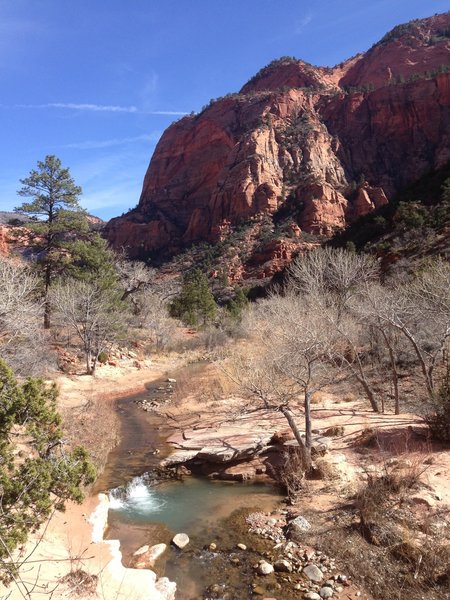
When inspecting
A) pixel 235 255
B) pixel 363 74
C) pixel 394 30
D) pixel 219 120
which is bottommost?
pixel 235 255

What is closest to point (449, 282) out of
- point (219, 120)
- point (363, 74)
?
point (219, 120)

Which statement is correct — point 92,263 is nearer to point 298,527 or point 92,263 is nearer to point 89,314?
point 89,314

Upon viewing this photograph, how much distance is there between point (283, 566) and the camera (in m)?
6.76

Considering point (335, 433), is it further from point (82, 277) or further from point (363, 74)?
point (363, 74)

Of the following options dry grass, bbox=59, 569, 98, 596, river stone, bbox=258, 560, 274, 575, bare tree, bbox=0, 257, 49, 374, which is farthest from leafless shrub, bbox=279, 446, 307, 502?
bare tree, bbox=0, 257, 49, 374

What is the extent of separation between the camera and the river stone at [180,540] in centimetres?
755

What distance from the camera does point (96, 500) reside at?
937 cm

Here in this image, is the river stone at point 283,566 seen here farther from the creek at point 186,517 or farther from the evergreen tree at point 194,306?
the evergreen tree at point 194,306

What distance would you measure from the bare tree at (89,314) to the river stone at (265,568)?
17.4 meters

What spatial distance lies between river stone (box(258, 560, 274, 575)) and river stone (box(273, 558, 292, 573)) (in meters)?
0.10

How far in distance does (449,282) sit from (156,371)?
59.8 feet

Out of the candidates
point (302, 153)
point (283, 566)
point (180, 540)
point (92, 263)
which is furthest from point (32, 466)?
point (302, 153)

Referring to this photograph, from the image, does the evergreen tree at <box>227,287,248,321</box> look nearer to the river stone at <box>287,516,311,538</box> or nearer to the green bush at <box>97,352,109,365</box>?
the green bush at <box>97,352,109,365</box>

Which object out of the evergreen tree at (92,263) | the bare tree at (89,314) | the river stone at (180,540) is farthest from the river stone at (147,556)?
the evergreen tree at (92,263)
